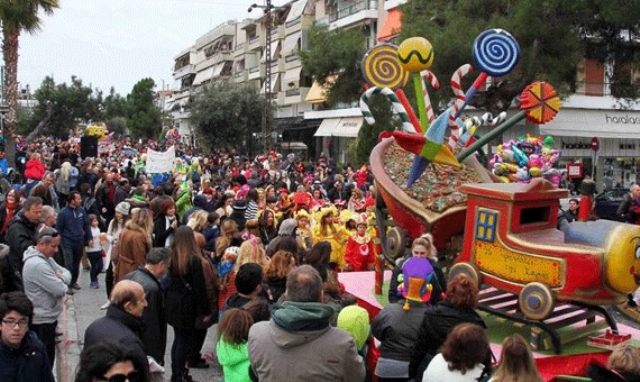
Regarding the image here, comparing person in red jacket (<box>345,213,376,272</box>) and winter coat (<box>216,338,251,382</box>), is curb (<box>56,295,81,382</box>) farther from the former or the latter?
person in red jacket (<box>345,213,376,272</box>)

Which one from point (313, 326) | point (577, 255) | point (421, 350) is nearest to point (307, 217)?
point (577, 255)

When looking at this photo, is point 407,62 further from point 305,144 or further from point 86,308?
point 305,144

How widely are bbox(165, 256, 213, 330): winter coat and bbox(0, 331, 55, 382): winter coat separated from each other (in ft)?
7.23

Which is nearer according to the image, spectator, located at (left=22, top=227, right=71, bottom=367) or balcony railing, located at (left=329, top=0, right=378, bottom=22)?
spectator, located at (left=22, top=227, right=71, bottom=367)

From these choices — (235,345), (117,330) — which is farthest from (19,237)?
(235,345)

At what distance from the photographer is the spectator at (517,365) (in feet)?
12.3

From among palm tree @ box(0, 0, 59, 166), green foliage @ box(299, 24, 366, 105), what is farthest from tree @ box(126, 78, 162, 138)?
palm tree @ box(0, 0, 59, 166)

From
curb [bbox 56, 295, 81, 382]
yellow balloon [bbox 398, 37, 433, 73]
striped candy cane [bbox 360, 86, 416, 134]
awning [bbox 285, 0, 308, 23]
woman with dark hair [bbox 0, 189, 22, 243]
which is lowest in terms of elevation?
curb [bbox 56, 295, 81, 382]

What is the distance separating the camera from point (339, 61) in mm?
28844

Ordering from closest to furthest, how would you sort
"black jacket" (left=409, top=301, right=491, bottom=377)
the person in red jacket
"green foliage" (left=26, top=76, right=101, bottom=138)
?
1. "black jacket" (left=409, top=301, right=491, bottom=377)
2. the person in red jacket
3. "green foliage" (left=26, top=76, right=101, bottom=138)

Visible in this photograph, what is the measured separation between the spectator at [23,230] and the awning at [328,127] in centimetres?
3213

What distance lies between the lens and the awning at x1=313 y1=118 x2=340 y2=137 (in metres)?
39.6

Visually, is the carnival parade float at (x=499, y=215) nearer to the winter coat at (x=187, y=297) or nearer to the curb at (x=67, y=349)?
the winter coat at (x=187, y=297)

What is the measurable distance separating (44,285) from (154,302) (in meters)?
1.07
